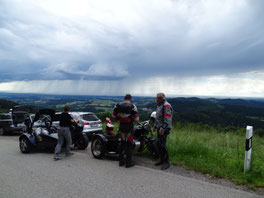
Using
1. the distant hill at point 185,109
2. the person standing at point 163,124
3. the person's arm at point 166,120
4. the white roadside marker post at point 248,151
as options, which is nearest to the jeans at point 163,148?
the person standing at point 163,124

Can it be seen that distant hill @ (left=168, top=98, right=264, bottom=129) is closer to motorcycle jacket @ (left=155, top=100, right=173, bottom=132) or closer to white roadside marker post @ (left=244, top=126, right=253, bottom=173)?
white roadside marker post @ (left=244, top=126, right=253, bottom=173)

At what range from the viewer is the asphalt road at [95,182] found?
12.6ft

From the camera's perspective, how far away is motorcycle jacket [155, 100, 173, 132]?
18.0ft

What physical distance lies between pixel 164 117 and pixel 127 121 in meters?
1.05

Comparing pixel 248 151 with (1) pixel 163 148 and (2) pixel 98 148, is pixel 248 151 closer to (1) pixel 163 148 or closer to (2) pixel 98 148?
(1) pixel 163 148

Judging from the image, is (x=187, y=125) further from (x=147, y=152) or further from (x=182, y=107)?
(x=182, y=107)

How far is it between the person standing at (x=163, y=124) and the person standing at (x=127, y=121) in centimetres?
69

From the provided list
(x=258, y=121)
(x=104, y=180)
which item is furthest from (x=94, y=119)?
(x=258, y=121)

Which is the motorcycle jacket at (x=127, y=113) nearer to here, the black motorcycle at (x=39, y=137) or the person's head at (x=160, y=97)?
the person's head at (x=160, y=97)

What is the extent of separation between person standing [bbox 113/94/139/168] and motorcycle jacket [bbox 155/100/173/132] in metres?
0.68

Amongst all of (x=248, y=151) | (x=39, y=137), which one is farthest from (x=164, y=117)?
(x=39, y=137)

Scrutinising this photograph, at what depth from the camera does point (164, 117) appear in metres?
5.54

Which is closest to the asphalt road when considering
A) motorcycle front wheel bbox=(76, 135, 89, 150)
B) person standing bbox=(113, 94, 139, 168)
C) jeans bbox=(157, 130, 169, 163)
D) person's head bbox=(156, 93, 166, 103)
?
person standing bbox=(113, 94, 139, 168)

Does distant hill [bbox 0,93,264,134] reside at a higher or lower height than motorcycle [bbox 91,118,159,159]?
lower
